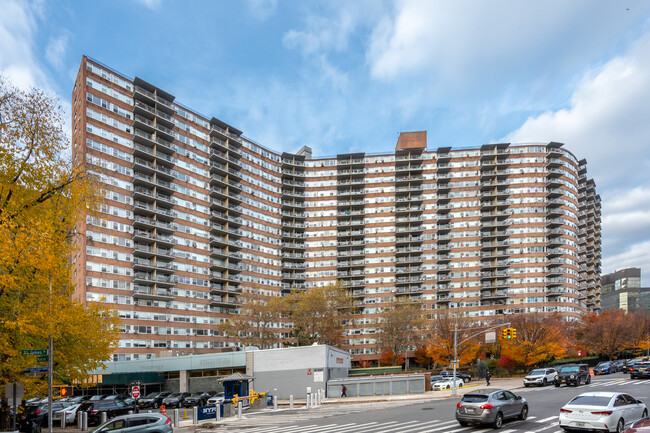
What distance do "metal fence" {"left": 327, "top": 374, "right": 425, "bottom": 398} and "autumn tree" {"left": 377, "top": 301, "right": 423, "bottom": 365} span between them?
145ft

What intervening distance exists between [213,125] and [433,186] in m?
57.6

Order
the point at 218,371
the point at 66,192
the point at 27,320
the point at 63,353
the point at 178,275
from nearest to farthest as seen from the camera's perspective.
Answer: the point at 27,320
the point at 66,192
the point at 63,353
the point at 218,371
the point at 178,275

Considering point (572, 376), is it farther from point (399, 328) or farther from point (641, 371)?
point (399, 328)

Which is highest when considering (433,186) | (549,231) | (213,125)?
(213,125)

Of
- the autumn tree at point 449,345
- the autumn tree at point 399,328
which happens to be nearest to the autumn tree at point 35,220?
the autumn tree at point 449,345

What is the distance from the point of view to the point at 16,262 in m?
17.5

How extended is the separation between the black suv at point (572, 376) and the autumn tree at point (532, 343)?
23.7m

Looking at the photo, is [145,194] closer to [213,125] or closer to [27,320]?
[213,125]

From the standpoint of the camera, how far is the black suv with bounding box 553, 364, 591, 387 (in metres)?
45.7

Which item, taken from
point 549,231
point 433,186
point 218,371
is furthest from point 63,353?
point 549,231

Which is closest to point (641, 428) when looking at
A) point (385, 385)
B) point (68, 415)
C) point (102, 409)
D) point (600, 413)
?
point (600, 413)

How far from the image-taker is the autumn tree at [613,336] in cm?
8794

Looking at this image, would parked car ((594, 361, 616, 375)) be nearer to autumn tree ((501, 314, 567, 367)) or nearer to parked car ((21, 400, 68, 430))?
autumn tree ((501, 314, 567, 367))

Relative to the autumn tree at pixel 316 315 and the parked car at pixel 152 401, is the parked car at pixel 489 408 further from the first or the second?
the autumn tree at pixel 316 315
